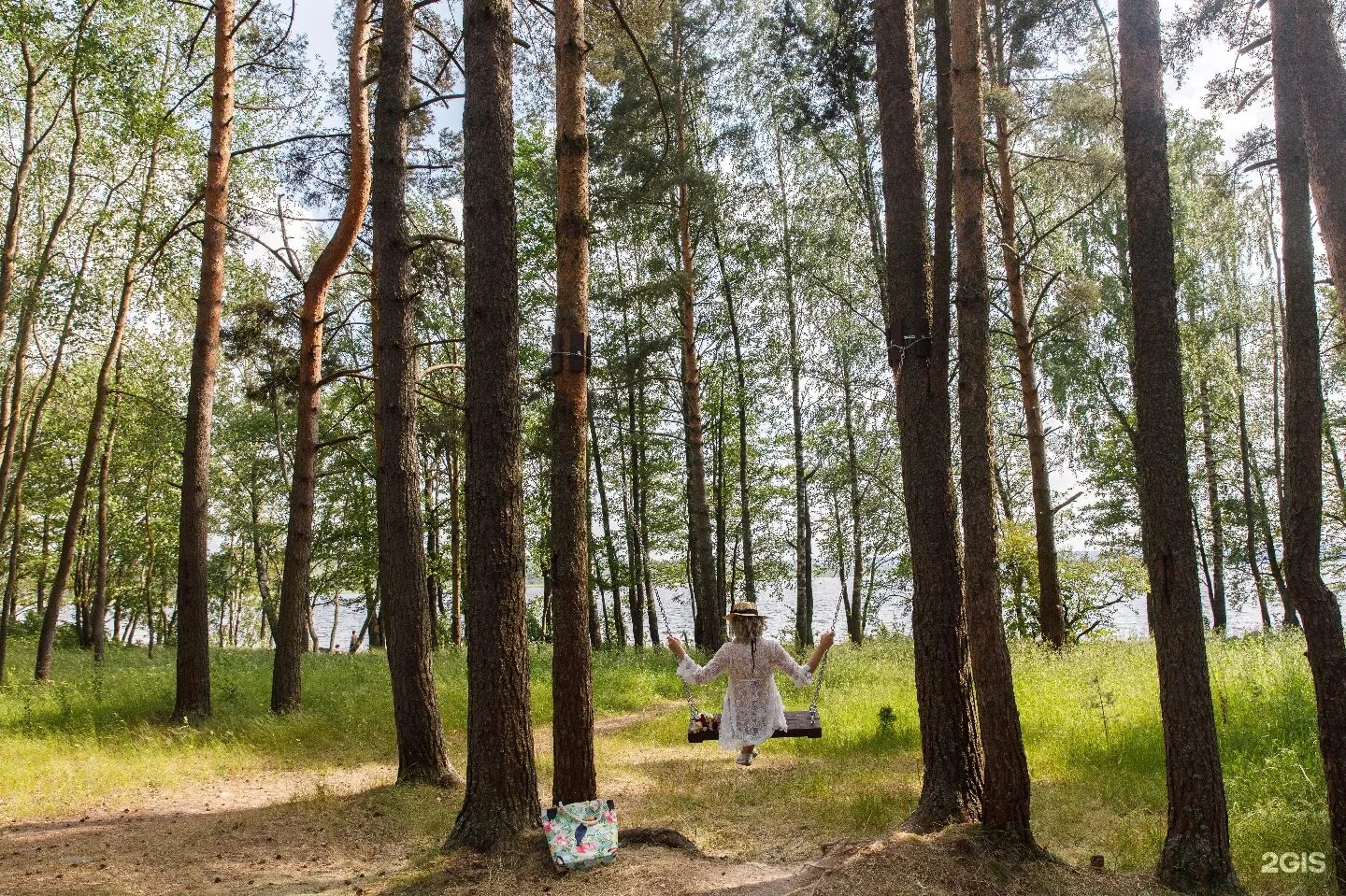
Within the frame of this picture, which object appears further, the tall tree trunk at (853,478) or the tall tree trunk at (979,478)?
the tall tree trunk at (853,478)

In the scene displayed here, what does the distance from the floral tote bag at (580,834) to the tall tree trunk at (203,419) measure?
7195 mm

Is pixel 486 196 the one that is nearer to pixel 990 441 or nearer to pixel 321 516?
pixel 990 441

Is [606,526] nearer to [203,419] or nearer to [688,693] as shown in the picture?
[203,419]

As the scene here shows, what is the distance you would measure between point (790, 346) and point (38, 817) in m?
17.7

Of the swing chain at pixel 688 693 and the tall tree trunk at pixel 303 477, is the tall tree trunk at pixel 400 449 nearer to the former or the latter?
the swing chain at pixel 688 693

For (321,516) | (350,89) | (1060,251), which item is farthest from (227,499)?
(1060,251)

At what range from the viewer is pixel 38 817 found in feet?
24.0

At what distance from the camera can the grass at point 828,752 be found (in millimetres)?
6324

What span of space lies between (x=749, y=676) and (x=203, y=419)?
813 centimetres

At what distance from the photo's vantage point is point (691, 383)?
17016 mm

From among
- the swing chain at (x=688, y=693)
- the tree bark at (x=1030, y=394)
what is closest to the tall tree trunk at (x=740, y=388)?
the tree bark at (x=1030, y=394)

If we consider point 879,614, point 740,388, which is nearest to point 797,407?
point 740,388

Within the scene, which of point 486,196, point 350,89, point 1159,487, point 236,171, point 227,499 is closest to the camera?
point 1159,487

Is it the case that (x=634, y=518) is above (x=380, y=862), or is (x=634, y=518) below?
A: above
